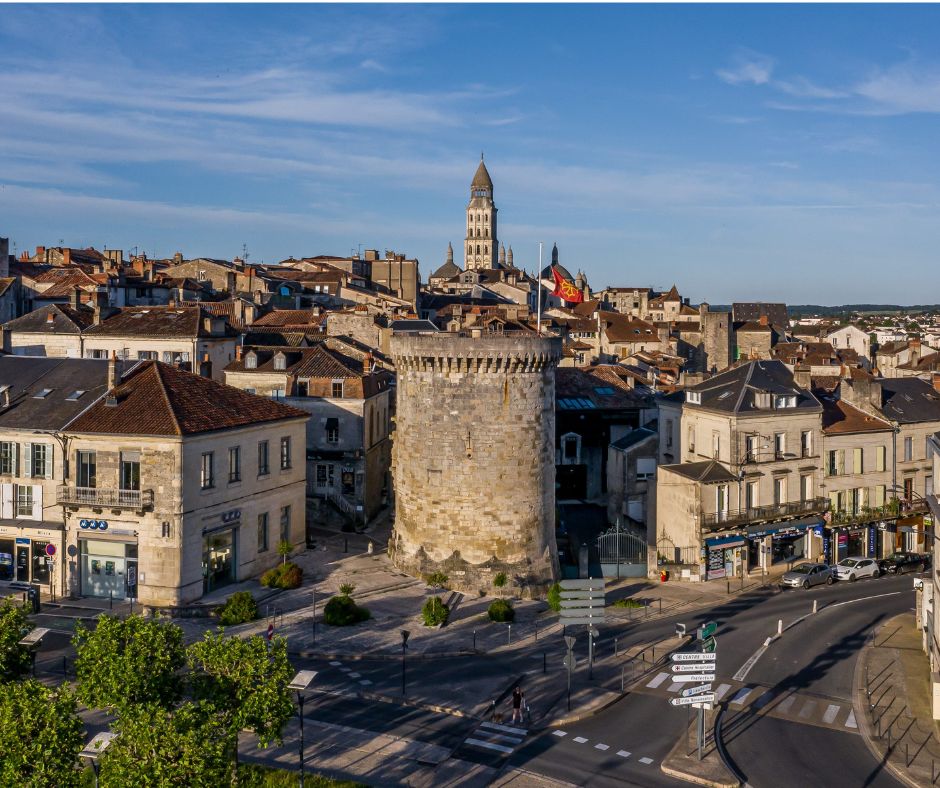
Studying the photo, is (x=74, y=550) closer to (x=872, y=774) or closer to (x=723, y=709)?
(x=723, y=709)

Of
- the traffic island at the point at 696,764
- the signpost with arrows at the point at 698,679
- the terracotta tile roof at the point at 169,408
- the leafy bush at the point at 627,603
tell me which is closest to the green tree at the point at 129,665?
the traffic island at the point at 696,764

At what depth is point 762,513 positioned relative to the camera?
1987 inches

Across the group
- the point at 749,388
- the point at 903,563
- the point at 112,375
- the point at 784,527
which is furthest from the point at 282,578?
the point at 903,563

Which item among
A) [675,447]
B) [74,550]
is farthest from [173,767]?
[675,447]

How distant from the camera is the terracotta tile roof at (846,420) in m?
54.4

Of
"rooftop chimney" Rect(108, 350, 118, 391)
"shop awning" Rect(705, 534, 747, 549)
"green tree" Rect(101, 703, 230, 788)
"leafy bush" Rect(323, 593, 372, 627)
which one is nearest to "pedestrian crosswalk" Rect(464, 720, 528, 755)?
"green tree" Rect(101, 703, 230, 788)

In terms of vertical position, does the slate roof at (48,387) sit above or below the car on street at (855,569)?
above

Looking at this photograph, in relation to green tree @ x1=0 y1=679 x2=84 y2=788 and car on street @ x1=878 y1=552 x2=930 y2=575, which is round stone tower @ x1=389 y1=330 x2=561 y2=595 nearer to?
car on street @ x1=878 y1=552 x2=930 y2=575

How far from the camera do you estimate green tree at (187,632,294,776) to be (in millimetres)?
21953

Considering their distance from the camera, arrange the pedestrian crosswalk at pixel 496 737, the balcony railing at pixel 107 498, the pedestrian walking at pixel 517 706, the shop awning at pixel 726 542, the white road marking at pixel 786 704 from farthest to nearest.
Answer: the shop awning at pixel 726 542, the balcony railing at pixel 107 498, the white road marking at pixel 786 704, the pedestrian walking at pixel 517 706, the pedestrian crosswalk at pixel 496 737

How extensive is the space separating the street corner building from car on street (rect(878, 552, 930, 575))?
32669 mm

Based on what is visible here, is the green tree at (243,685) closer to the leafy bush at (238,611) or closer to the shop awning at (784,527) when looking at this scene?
the leafy bush at (238,611)

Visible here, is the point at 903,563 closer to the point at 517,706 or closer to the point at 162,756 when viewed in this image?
the point at 517,706

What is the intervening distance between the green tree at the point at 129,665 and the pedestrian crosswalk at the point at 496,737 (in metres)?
9.27
